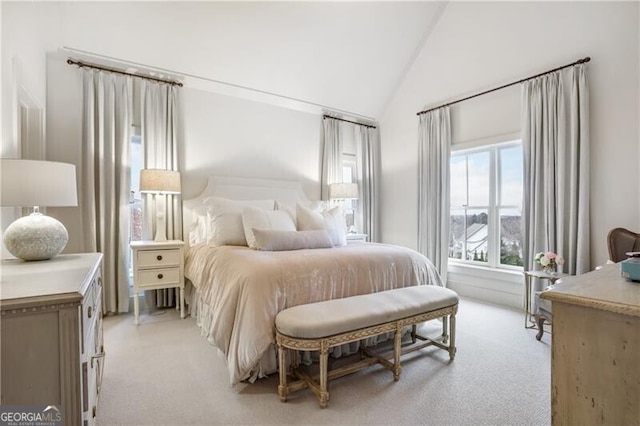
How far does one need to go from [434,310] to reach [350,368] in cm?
72

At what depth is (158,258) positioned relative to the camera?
305 cm

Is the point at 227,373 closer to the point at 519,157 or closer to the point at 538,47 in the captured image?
the point at 519,157

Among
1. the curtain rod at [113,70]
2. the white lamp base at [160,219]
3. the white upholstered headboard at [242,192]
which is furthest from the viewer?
the white upholstered headboard at [242,192]

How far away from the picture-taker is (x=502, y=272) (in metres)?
3.72

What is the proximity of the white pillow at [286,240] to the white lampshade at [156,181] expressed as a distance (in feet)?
3.92

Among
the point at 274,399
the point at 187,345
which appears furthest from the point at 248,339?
the point at 187,345

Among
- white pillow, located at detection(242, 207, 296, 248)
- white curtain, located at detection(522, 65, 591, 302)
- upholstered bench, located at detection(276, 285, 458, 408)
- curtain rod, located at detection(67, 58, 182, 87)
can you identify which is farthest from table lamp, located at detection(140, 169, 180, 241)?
white curtain, located at detection(522, 65, 591, 302)

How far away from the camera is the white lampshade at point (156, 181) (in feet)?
10.2

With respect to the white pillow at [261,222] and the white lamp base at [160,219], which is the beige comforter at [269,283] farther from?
the white lamp base at [160,219]

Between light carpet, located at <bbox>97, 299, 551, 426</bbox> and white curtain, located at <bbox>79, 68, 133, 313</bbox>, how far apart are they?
2.66 feet

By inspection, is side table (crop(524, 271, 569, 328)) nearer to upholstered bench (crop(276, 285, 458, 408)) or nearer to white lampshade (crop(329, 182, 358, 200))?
upholstered bench (crop(276, 285, 458, 408))

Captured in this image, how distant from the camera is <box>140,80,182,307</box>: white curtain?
11.2ft

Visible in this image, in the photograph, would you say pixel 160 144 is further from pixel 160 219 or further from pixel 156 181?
pixel 160 219

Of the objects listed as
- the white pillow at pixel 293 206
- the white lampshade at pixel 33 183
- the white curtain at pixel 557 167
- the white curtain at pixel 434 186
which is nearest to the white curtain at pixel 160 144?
the white pillow at pixel 293 206
